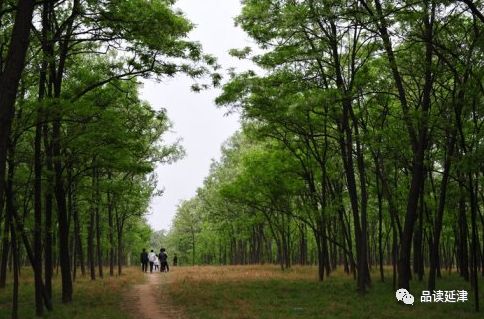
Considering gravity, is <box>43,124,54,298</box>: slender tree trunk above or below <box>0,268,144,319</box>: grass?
→ above

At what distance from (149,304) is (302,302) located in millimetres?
5863

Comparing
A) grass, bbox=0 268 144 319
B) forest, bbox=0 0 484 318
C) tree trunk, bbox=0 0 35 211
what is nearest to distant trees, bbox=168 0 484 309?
forest, bbox=0 0 484 318

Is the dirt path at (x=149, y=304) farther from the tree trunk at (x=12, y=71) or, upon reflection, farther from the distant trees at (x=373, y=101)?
the tree trunk at (x=12, y=71)

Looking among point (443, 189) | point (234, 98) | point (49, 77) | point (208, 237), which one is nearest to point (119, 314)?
point (49, 77)

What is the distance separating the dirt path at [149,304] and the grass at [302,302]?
0.47m

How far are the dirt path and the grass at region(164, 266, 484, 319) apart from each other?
18.3 inches

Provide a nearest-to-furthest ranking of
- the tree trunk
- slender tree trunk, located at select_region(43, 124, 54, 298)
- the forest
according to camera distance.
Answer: the tree trunk < the forest < slender tree trunk, located at select_region(43, 124, 54, 298)

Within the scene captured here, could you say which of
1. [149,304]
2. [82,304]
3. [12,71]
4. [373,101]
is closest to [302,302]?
[149,304]

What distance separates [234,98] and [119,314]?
411 inches

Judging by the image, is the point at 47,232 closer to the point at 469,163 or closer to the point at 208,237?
the point at 469,163

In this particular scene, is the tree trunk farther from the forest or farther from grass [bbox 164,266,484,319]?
grass [bbox 164,266,484,319]

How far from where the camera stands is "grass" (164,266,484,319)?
50.8 ft

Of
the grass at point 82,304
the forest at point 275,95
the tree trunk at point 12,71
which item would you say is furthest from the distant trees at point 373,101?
the grass at point 82,304

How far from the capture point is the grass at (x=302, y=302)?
15.5 meters
